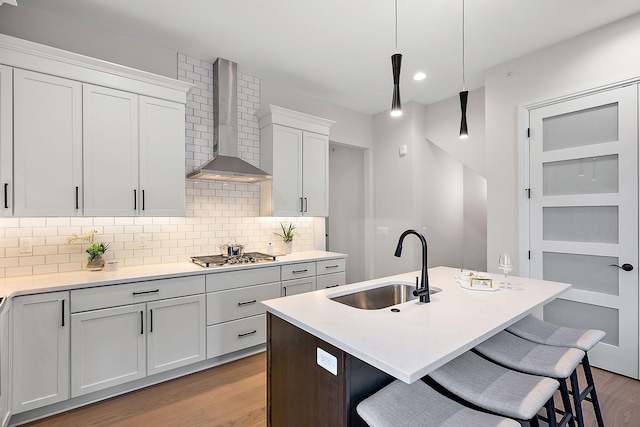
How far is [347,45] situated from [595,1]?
1.98 metres

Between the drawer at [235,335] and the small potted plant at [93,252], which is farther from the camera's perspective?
the drawer at [235,335]

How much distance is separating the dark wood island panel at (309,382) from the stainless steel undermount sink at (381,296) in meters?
0.46

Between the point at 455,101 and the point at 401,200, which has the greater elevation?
the point at 455,101

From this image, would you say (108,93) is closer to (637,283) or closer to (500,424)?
(500,424)

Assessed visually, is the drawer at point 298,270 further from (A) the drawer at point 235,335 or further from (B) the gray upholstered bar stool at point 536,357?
(B) the gray upholstered bar stool at point 536,357

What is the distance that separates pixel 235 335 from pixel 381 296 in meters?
1.59

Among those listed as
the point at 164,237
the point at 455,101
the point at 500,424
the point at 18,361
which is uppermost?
the point at 455,101

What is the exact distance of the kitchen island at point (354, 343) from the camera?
3.88ft

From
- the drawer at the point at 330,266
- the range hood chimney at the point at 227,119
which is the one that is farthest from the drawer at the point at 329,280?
the range hood chimney at the point at 227,119

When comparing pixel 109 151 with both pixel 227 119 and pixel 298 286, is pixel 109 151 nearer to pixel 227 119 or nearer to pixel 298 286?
pixel 227 119

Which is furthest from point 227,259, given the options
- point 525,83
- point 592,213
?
point 525,83

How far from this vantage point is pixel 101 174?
100.0 inches

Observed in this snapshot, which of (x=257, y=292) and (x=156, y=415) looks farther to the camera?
(x=257, y=292)

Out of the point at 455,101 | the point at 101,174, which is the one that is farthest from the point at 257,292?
the point at 455,101
